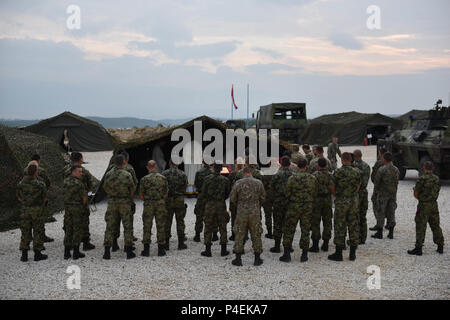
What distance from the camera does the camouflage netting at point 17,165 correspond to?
9211mm

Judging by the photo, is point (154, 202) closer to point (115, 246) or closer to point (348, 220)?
point (115, 246)

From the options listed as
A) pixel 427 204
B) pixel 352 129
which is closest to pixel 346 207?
pixel 427 204

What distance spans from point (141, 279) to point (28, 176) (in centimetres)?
266

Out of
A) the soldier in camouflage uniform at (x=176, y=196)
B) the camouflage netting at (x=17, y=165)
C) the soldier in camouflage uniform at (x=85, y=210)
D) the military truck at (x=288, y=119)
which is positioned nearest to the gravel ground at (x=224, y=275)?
the soldier in camouflage uniform at (x=85, y=210)

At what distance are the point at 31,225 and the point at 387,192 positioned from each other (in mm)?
6606

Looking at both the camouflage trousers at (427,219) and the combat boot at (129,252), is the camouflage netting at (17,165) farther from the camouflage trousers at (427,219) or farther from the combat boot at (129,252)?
the camouflage trousers at (427,219)

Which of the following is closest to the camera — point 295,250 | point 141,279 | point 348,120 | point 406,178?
point 141,279

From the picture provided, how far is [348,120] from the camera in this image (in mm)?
32531

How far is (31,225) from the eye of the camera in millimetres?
6848

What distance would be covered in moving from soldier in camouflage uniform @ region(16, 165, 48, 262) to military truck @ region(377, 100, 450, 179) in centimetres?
1201

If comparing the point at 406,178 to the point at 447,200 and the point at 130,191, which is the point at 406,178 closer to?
the point at 447,200

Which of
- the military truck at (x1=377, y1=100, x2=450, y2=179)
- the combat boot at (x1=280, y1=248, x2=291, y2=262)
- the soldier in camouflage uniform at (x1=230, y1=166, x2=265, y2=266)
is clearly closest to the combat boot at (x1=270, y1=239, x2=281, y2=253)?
the combat boot at (x1=280, y1=248, x2=291, y2=262)

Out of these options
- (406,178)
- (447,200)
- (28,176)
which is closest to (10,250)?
(28,176)
